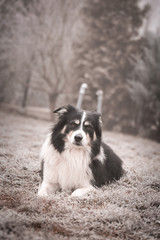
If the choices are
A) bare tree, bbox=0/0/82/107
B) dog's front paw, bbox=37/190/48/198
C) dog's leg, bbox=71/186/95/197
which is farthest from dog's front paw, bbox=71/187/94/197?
bare tree, bbox=0/0/82/107

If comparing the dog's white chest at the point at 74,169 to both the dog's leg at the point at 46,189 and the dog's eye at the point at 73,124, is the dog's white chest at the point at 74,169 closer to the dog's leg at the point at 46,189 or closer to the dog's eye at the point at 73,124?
the dog's leg at the point at 46,189

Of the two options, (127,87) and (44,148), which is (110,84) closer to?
(127,87)

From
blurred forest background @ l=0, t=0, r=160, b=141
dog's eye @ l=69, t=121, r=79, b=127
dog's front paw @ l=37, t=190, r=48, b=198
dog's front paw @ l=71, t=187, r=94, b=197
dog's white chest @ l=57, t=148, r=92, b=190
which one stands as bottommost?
dog's front paw @ l=37, t=190, r=48, b=198

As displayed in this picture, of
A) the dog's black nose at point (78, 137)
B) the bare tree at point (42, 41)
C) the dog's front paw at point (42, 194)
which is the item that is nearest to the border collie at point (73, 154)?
the dog's black nose at point (78, 137)

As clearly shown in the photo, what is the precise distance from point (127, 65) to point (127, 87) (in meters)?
1.38

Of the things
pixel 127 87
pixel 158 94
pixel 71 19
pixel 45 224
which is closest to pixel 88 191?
pixel 45 224

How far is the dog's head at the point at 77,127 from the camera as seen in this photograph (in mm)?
3195

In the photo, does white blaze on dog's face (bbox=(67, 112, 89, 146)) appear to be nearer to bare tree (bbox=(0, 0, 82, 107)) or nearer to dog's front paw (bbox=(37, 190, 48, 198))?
dog's front paw (bbox=(37, 190, 48, 198))

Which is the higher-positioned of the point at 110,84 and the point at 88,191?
the point at 110,84

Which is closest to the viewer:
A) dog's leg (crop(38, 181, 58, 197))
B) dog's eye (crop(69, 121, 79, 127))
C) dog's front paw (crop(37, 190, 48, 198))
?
dog's front paw (crop(37, 190, 48, 198))

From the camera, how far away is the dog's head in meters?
3.19

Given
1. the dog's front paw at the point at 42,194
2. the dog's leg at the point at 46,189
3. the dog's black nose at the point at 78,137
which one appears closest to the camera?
the dog's front paw at the point at 42,194

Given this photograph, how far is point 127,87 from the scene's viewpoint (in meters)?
12.0

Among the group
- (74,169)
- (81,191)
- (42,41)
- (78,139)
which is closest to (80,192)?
(81,191)
